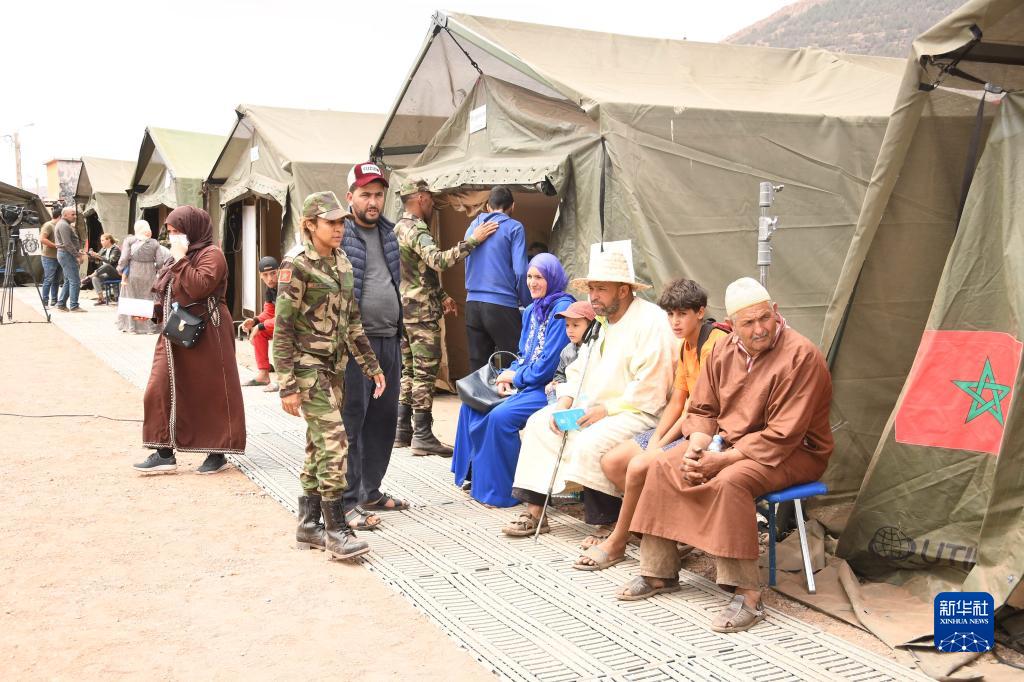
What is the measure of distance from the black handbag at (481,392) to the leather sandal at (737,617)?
2.15m

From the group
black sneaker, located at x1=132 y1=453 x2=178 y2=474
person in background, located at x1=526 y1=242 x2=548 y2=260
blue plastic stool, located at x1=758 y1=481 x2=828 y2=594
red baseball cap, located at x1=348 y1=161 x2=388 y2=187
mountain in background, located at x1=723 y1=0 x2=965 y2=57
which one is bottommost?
black sneaker, located at x1=132 y1=453 x2=178 y2=474

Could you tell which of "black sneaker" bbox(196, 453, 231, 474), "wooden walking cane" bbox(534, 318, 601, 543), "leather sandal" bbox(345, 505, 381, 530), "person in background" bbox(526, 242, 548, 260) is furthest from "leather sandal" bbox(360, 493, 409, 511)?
"person in background" bbox(526, 242, 548, 260)

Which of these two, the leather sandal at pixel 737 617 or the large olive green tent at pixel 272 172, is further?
the large olive green tent at pixel 272 172

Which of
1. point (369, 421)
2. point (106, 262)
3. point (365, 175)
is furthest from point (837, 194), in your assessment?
point (106, 262)

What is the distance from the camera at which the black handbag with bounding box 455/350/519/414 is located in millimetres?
5520

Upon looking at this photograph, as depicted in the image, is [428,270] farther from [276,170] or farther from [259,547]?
[276,170]

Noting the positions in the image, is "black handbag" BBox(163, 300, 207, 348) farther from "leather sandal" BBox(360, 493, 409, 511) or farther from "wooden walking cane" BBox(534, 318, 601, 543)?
"wooden walking cane" BBox(534, 318, 601, 543)

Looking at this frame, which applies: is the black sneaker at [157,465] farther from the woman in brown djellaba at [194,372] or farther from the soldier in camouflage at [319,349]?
the soldier in camouflage at [319,349]

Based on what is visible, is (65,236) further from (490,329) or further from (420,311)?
(490,329)

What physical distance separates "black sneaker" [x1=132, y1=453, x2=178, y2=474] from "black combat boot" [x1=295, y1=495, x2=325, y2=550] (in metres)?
1.95

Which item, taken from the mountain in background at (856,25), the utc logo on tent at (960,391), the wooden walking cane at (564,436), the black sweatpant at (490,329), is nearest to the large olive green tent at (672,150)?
the black sweatpant at (490,329)

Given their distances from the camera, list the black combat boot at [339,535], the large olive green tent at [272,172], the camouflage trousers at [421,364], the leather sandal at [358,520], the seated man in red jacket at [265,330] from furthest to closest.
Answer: the large olive green tent at [272,172] < the seated man in red jacket at [265,330] < the camouflage trousers at [421,364] < the leather sandal at [358,520] < the black combat boot at [339,535]

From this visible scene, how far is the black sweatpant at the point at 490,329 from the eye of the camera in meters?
6.55

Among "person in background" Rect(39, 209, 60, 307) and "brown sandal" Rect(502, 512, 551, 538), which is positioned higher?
"person in background" Rect(39, 209, 60, 307)
